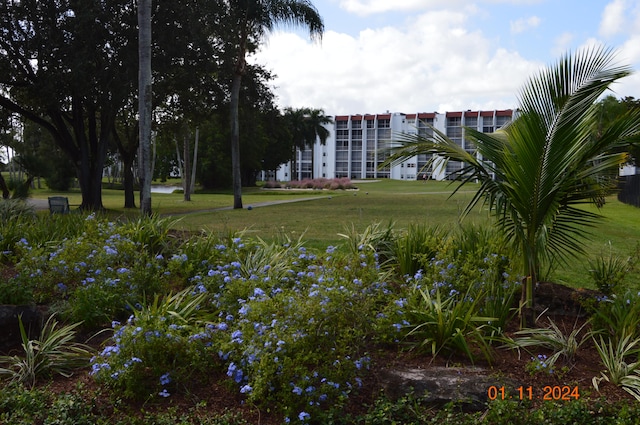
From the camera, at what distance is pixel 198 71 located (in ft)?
69.0

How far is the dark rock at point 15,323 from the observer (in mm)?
4855

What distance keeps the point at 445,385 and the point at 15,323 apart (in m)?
3.37

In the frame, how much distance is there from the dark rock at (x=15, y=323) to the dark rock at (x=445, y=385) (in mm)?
2895

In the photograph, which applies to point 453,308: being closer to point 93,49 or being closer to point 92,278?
point 92,278

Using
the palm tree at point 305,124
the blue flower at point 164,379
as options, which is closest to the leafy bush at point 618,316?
the blue flower at point 164,379

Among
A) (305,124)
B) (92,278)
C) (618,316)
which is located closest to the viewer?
(618,316)

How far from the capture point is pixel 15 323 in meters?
4.91

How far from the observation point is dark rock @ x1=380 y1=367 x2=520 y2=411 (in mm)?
3863

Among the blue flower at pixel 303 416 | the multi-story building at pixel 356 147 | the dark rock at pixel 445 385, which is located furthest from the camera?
the multi-story building at pixel 356 147

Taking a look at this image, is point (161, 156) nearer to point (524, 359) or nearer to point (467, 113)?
point (467, 113)

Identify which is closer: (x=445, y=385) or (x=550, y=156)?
(x=445, y=385)

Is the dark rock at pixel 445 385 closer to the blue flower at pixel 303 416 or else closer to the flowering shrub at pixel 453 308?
the flowering shrub at pixel 453 308

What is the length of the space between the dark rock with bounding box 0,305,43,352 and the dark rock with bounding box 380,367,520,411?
2.89 meters

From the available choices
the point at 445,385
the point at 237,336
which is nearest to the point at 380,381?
the point at 445,385
